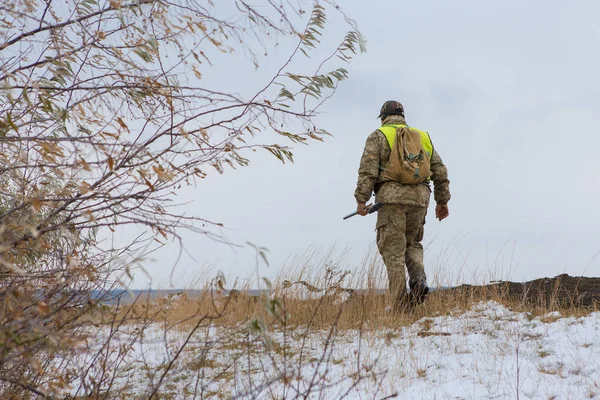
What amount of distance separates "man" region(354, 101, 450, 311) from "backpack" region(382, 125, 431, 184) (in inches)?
2.0

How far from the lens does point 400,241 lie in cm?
705

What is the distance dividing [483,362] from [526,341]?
84cm

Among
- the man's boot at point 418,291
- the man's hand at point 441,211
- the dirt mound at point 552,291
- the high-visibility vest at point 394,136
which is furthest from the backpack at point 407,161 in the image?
the dirt mound at point 552,291

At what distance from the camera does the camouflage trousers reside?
6961 millimetres

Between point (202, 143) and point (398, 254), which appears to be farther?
point (398, 254)

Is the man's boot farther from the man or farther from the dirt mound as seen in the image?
the dirt mound

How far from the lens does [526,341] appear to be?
19.0 feet

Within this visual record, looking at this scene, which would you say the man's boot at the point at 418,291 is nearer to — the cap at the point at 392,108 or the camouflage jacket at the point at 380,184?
the camouflage jacket at the point at 380,184

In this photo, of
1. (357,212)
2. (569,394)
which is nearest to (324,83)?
(569,394)

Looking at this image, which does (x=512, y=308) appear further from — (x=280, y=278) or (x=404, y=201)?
(x=280, y=278)

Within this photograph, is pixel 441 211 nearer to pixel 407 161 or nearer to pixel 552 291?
pixel 407 161

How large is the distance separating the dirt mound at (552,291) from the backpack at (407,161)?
1.96 meters

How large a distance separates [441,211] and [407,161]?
1093mm

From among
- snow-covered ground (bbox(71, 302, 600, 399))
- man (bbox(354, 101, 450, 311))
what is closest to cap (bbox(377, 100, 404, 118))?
man (bbox(354, 101, 450, 311))
